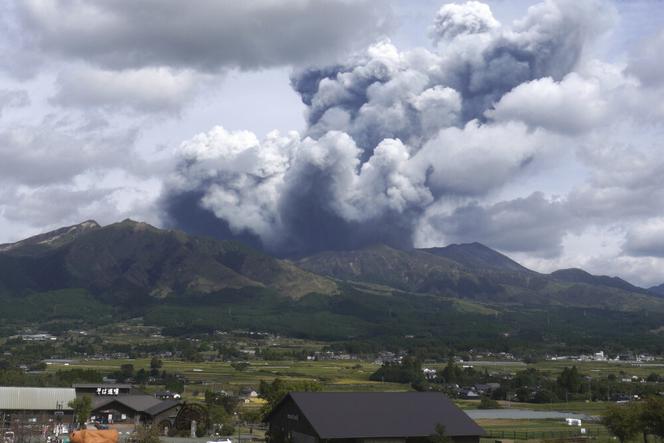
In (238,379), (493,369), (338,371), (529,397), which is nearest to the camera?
(529,397)

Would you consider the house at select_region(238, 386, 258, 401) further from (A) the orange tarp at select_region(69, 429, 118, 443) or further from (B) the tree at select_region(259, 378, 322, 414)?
(A) the orange tarp at select_region(69, 429, 118, 443)

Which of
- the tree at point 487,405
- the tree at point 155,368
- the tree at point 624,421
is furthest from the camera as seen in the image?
the tree at point 155,368

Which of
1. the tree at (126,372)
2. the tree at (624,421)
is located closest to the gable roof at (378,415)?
the tree at (624,421)

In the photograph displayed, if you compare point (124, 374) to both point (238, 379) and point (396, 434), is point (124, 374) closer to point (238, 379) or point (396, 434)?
point (238, 379)

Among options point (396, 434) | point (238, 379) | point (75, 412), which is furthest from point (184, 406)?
point (238, 379)

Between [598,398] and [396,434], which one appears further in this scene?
[598,398]

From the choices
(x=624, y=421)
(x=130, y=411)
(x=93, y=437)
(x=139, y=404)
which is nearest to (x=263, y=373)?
(x=139, y=404)

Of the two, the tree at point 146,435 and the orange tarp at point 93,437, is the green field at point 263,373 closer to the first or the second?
the tree at point 146,435
